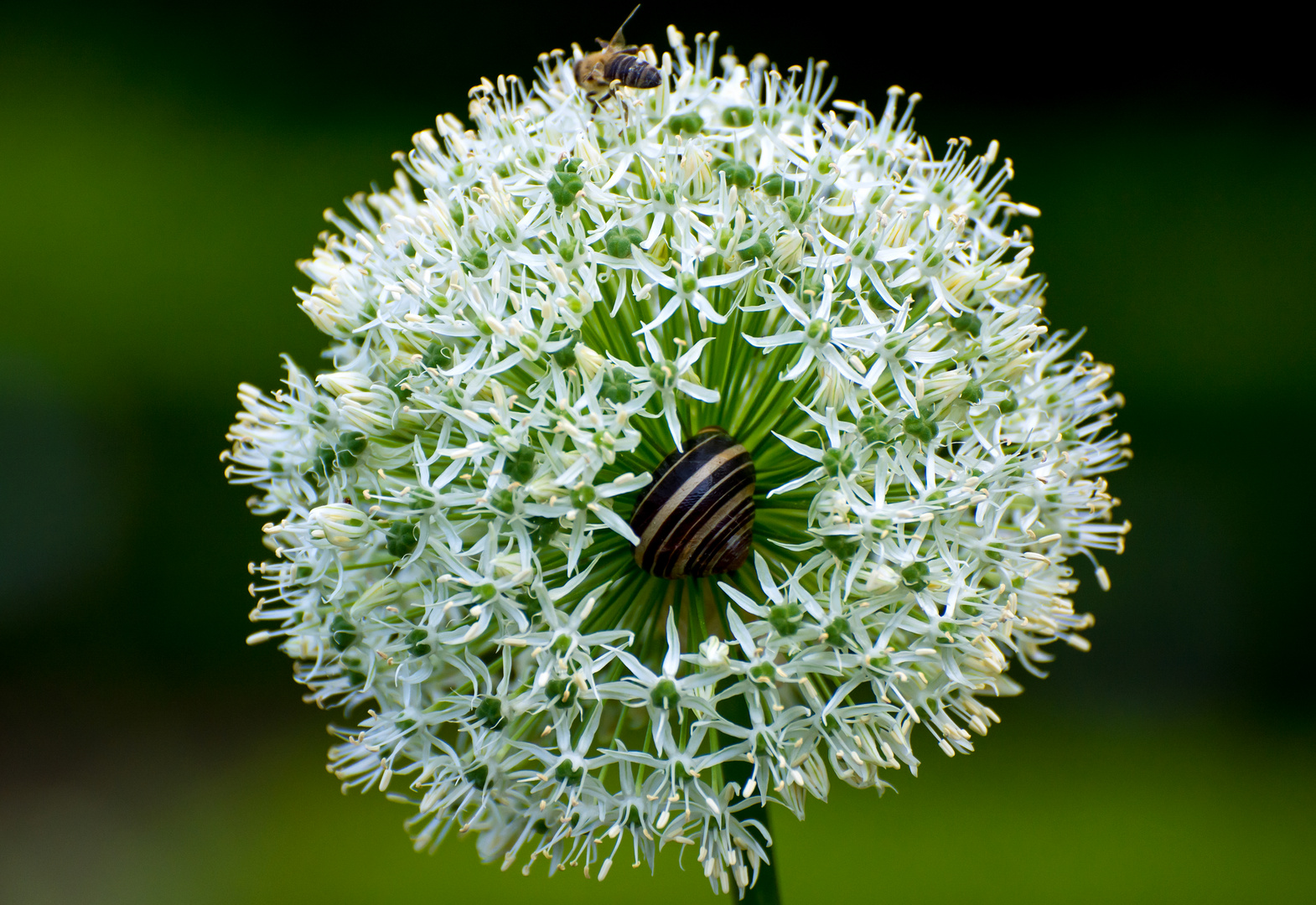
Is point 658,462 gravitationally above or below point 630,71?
below

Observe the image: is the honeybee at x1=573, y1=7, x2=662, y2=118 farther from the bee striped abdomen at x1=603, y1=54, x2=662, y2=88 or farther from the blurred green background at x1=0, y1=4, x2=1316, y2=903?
the blurred green background at x1=0, y1=4, x2=1316, y2=903

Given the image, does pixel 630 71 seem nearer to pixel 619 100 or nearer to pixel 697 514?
pixel 619 100

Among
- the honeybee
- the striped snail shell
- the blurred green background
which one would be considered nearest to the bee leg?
the honeybee

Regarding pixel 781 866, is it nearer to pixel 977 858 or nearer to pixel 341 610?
pixel 977 858

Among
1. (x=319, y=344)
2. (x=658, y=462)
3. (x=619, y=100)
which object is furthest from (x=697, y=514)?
(x=319, y=344)

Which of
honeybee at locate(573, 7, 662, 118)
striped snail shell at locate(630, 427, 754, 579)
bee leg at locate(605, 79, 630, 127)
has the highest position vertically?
honeybee at locate(573, 7, 662, 118)

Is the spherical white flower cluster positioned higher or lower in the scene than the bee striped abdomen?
lower
